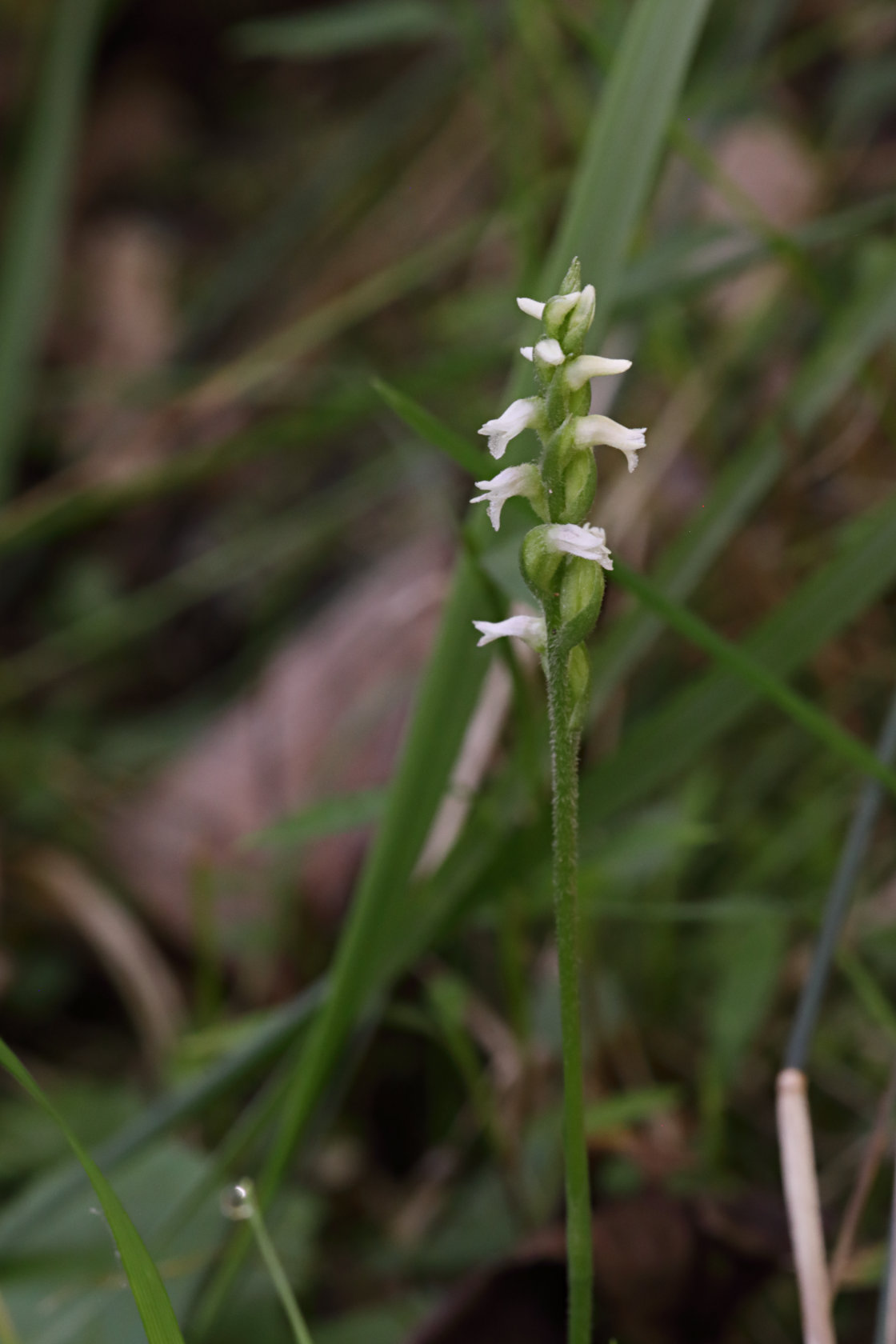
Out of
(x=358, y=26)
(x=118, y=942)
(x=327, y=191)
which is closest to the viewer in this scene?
(x=358, y=26)

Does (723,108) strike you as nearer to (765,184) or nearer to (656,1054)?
(765,184)

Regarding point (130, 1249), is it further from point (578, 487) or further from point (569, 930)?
point (578, 487)

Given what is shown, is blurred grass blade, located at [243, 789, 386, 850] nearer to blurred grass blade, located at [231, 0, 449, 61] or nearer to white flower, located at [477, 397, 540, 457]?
white flower, located at [477, 397, 540, 457]

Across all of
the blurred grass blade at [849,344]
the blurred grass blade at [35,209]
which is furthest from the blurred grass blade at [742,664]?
the blurred grass blade at [35,209]

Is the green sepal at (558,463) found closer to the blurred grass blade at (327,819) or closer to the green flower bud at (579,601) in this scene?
the green flower bud at (579,601)

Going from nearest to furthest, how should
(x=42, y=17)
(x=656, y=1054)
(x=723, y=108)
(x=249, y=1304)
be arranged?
(x=249, y=1304) → (x=656, y=1054) → (x=723, y=108) → (x=42, y=17)

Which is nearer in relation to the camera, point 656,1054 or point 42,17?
point 656,1054

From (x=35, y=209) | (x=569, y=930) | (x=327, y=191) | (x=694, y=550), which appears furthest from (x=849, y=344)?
(x=35, y=209)

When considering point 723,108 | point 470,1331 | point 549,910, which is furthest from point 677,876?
point 723,108

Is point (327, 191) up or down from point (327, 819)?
up
